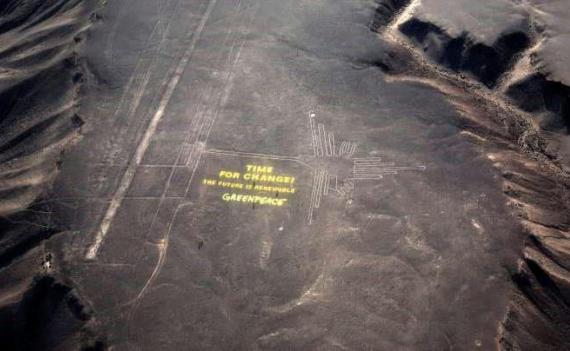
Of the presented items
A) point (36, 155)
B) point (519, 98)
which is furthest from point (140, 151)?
point (519, 98)

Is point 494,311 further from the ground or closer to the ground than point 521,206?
closer to the ground

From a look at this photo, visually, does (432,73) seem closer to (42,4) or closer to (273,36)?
(273,36)

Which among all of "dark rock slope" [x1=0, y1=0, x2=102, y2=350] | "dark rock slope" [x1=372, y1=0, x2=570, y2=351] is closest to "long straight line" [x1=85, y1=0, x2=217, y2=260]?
"dark rock slope" [x1=0, y1=0, x2=102, y2=350]

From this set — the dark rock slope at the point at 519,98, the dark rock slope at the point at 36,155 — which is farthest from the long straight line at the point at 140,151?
the dark rock slope at the point at 519,98

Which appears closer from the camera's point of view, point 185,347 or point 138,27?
point 185,347

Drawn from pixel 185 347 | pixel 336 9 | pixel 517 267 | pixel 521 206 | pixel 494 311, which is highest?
pixel 336 9

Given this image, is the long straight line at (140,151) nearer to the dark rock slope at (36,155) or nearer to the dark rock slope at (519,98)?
the dark rock slope at (36,155)

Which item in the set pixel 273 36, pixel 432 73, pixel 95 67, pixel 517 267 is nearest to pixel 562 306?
pixel 517 267
